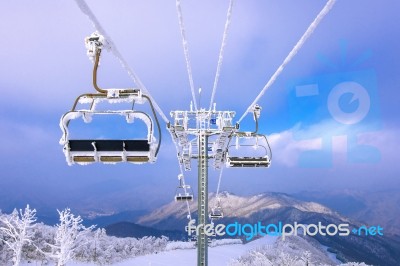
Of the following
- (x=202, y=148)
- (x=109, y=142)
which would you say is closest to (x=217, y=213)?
(x=202, y=148)

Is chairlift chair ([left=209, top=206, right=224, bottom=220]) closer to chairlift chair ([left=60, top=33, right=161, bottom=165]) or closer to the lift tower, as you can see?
the lift tower

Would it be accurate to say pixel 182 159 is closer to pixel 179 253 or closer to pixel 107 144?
pixel 107 144

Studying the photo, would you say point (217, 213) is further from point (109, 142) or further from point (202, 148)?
point (109, 142)

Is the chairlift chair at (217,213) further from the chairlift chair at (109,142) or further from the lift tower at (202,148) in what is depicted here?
the chairlift chair at (109,142)

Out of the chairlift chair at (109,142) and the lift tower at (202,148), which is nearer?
the chairlift chair at (109,142)

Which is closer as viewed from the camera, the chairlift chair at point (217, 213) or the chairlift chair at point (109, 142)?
the chairlift chair at point (109, 142)

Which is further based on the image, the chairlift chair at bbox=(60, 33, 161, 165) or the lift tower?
the lift tower

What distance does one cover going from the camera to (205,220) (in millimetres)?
17344

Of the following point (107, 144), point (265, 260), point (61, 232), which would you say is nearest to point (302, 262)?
point (265, 260)

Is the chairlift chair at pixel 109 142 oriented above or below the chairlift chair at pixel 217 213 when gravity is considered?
above

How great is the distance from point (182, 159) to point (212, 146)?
1.84 meters

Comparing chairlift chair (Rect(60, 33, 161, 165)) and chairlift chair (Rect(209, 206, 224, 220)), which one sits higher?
chairlift chair (Rect(60, 33, 161, 165))

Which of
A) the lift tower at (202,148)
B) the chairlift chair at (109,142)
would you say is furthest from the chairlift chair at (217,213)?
the chairlift chair at (109,142)

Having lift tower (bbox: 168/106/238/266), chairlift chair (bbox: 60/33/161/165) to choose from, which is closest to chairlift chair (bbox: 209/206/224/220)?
lift tower (bbox: 168/106/238/266)
